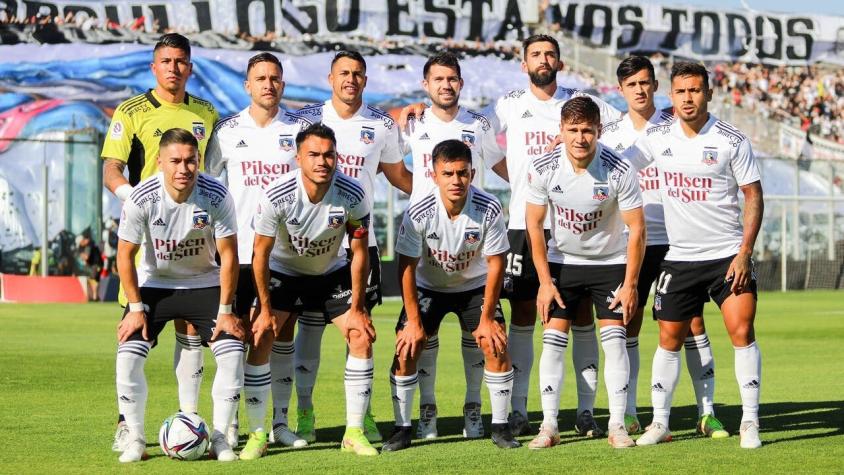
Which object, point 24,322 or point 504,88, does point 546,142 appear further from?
point 504,88

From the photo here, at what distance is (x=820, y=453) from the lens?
7.31 meters

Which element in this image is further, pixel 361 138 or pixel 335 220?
pixel 361 138

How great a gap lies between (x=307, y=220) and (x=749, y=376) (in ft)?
9.28

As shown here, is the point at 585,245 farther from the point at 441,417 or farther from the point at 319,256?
the point at 441,417

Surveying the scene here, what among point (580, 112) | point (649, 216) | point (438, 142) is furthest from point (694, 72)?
point (438, 142)

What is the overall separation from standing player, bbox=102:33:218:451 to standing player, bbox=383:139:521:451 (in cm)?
129

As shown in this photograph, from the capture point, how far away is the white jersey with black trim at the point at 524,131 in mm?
8875

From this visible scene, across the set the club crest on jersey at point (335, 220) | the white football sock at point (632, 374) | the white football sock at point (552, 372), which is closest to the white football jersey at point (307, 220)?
the club crest on jersey at point (335, 220)

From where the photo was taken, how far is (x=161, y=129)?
810cm

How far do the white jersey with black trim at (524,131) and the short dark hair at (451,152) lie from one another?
1233mm

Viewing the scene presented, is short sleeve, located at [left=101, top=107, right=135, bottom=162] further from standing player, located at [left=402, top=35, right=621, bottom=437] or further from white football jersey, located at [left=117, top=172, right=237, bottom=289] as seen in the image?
standing player, located at [left=402, top=35, right=621, bottom=437]

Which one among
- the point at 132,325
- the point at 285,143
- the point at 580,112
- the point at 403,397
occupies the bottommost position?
the point at 403,397

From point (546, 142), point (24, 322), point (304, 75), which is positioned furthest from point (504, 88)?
point (546, 142)

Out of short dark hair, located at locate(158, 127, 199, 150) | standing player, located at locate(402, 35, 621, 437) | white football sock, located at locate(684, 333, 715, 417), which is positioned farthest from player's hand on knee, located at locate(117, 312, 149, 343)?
white football sock, located at locate(684, 333, 715, 417)
